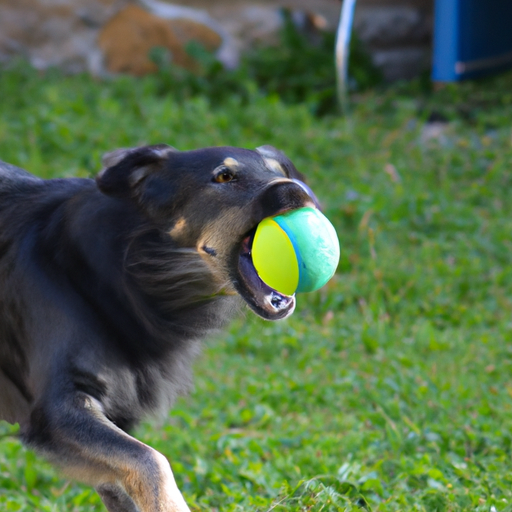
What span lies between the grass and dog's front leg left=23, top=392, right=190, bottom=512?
0.59 meters

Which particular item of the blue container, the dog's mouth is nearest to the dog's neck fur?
the dog's mouth

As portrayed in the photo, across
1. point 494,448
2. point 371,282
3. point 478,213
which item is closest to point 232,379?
point 371,282

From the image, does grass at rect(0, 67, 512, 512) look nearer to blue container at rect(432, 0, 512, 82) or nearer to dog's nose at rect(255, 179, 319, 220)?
blue container at rect(432, 0, 512, 82)

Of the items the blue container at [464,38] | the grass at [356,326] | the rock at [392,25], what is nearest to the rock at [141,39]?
the grass at [356,326]

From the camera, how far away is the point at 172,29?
9.20 m

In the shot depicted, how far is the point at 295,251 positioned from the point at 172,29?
23.0 ft

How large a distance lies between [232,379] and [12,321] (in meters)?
2.27

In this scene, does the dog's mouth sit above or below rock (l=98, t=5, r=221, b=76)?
above

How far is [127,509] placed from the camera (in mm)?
3322

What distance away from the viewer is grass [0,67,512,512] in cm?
376

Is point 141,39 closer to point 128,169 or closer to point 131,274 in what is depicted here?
point 128,169

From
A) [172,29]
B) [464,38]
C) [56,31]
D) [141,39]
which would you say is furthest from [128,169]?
[56,31]

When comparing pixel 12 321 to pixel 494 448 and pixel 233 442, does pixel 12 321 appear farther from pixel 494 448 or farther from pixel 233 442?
pixel 494 448

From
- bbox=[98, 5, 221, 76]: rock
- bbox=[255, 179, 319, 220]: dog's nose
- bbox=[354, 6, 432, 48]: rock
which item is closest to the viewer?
bbox=[255, 179, 319, 220]: dog's nose
